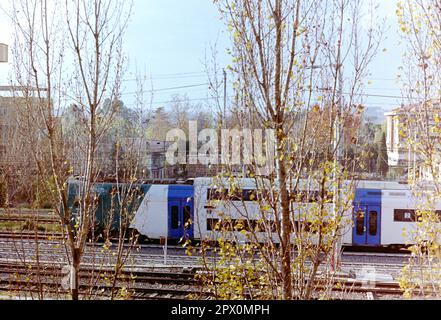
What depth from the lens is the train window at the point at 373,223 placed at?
5309 mm

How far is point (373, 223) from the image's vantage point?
5.45 m

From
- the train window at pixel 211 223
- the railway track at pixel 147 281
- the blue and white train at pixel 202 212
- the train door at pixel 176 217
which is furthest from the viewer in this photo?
the train door at pixel 176 217

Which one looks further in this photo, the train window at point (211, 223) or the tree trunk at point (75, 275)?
the train window at point (211, 223)

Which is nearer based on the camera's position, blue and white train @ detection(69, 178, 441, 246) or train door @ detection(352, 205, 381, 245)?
blue and white train @ detection(69, 178, 441, 246)

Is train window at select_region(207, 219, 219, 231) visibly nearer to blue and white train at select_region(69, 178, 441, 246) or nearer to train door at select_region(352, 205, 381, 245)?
blue and white train at select_region(69, 178, 441, 246)

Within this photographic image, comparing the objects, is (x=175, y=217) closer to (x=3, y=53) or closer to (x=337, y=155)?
(x=3, y=53)

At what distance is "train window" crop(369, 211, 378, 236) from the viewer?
5.31 meters

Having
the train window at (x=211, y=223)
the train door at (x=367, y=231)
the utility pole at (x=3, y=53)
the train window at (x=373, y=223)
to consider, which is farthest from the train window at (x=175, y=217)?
the utility pole at (x=3, y=53)

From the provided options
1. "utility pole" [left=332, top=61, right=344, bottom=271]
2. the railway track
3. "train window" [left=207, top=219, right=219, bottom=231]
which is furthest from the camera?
the railway track

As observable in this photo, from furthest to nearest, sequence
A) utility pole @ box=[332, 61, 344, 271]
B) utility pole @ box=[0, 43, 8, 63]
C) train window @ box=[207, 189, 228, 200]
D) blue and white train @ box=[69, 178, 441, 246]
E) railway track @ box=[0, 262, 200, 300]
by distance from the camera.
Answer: railway track @ box=[0, 262, 200, 300]
blue and white train @ box=[69, 178, 441, 246]
utility pole @ box=[0, 43, 8, 63]
train window @ box=[207, 189, 228, 200]
utility pole @ box=[332, 61, 344, 271]

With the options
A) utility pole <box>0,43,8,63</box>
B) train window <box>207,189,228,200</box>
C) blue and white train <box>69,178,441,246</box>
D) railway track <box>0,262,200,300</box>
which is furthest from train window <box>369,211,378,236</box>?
utility pole <box>0,43,8,63</box>

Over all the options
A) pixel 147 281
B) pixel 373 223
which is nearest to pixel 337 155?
pixel 147 281

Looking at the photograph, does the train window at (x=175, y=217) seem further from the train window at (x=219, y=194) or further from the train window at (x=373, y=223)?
the train window at (x=219, y=194)
